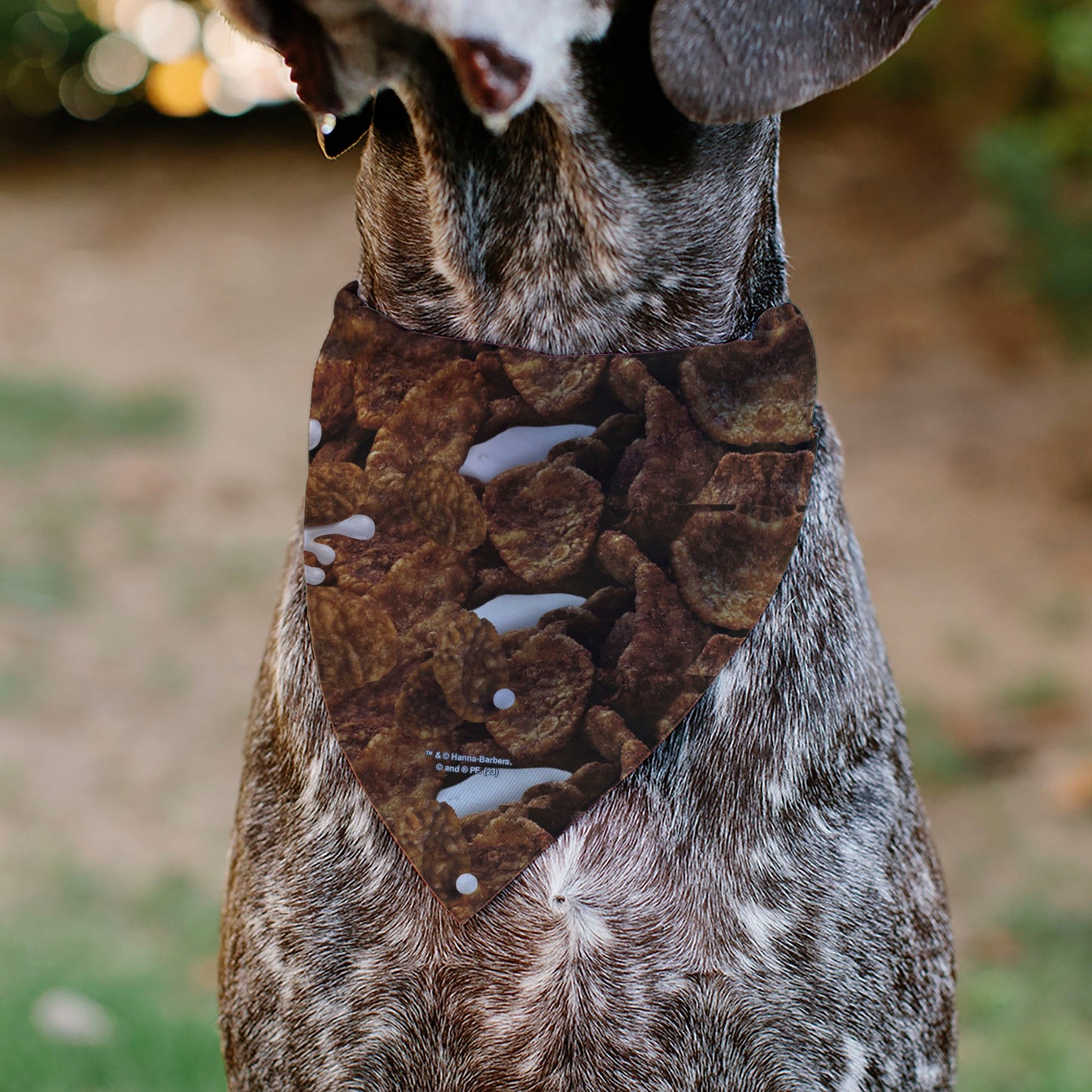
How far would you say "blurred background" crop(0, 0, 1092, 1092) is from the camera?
4.58 metres

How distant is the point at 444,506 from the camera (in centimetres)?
201

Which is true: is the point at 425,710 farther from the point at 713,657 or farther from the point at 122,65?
the point at 122,65

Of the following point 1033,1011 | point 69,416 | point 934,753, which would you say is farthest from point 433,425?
point 69,416

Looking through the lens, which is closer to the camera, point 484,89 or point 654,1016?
point 484,89

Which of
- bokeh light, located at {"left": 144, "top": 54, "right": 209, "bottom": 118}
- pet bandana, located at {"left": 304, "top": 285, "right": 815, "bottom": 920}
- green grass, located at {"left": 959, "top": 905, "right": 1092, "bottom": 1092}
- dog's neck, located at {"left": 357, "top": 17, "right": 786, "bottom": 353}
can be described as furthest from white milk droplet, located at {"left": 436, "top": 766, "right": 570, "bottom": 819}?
bokeh light, located at {"left": 144, "top": 54, "right": 209, "bottom": 118}

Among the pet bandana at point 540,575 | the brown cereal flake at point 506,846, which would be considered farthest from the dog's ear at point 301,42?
the brown cereal flake at point 506,846

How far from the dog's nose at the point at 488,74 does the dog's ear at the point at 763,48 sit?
183 millimetres

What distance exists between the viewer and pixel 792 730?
6.72 feet

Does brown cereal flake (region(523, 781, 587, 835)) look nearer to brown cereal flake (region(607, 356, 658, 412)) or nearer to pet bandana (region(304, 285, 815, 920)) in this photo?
pet bandana (region(304, 285, 815, 920))

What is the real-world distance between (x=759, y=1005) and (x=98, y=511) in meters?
6.10

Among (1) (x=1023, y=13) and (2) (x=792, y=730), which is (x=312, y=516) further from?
(1) (x=1023, y=13)

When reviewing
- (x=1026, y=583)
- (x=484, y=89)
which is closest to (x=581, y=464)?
(x=484, y=89)

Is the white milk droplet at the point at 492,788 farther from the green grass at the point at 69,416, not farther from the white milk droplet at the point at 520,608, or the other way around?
the green grass at the point at 69,416

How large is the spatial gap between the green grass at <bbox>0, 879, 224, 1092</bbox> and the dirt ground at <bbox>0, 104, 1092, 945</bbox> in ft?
0.69
